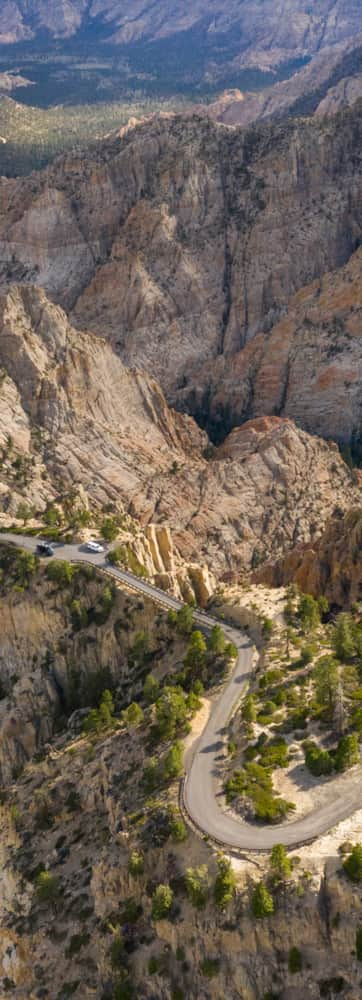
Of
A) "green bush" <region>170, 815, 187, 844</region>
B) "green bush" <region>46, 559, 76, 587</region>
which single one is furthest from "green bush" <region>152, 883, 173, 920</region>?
"green bush" <region>46, 559, 76, 587</region>

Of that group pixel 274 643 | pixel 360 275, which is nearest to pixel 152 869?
pixel 274 643

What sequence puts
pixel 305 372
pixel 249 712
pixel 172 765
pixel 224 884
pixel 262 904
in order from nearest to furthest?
pixel 262 904 → pixel 224 884 → pixel 172 765 → pixel 249 712 → pixel 305 372

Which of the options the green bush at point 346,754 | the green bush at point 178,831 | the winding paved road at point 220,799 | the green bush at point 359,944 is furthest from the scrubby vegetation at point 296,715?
the green bush at point 359,944

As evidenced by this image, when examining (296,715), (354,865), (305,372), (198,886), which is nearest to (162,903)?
(198,886)

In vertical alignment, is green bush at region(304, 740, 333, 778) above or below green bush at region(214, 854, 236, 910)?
above

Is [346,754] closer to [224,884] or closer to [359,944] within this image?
[224,884]

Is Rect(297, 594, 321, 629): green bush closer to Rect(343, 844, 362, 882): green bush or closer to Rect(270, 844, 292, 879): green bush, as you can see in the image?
Rect(270, 844, 292, 879): green bush

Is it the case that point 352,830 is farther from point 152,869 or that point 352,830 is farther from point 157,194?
point 157,194
